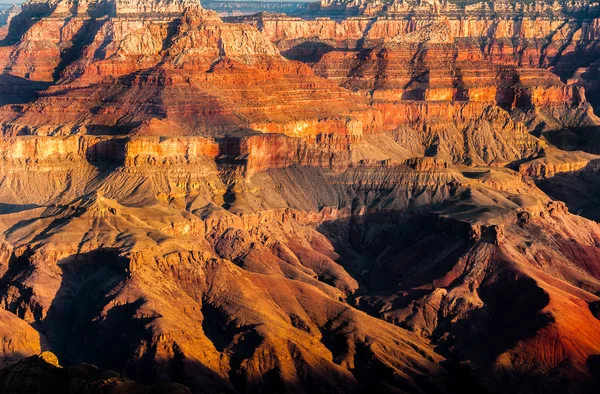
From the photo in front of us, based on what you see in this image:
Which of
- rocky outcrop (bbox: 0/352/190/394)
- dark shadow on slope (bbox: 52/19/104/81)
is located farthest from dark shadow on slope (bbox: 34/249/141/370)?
dark shadow on slope (bbox: 52/19/104/81)

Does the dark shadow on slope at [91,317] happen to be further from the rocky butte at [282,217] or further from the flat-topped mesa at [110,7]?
the flat-topped mesa at [110,7]

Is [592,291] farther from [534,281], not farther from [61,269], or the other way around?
[61,269]

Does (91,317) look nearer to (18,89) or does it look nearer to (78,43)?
(18,89)

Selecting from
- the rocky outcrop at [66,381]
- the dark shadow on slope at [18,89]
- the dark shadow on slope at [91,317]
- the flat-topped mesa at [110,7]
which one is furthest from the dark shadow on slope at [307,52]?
the rocky outcrop at [66,381]

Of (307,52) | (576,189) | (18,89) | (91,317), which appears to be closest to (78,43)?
(18,89)

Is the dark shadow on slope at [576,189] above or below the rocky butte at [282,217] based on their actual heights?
below

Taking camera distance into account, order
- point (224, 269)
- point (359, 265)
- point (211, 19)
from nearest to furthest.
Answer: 1. point (224, 269)
2. point (359, 265)
3. point (211, 19)

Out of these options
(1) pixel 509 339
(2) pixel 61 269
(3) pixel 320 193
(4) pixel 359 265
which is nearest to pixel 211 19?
(3) pixel 320 193
